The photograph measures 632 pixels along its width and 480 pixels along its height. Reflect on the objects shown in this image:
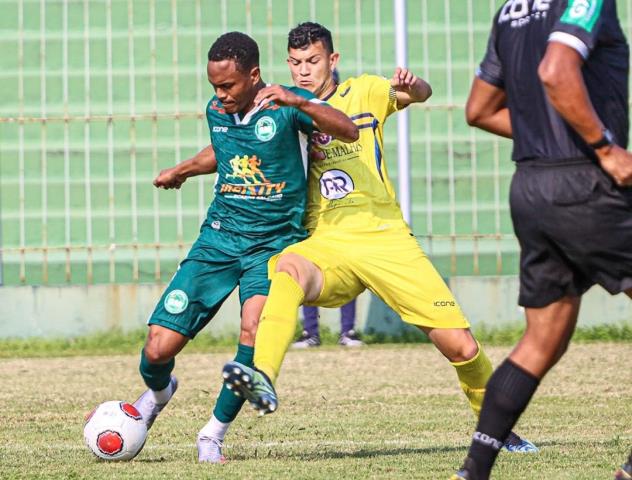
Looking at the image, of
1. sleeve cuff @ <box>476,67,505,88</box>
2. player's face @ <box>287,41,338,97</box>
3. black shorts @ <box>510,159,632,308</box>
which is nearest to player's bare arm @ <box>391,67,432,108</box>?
player's face @ <box>287,41,338,97</box>

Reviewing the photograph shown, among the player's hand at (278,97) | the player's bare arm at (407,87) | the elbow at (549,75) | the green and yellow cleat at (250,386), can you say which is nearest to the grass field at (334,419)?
the green and yellow cleat at (250,386)

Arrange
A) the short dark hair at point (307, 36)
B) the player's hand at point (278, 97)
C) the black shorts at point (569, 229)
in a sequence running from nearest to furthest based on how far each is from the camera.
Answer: the black shorts at point (569, 229) < the player's hand at point (278, 97) < the short dark hair at point (307, 36)

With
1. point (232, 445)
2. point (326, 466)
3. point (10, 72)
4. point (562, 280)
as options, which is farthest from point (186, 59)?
point (562, 280)

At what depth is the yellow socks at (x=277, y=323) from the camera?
603cm

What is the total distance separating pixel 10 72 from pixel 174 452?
777cm

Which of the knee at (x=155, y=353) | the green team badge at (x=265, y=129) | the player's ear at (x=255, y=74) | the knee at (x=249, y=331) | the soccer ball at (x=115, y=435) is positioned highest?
the player's ear at (x=255, y=74)

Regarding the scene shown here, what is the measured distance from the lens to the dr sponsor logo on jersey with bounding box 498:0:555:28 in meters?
5.20

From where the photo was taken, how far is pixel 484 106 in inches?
222

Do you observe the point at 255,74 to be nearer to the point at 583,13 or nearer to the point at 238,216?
the point at 238,216

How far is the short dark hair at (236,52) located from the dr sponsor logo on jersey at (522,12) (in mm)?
1861

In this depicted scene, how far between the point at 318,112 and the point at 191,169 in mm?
1064

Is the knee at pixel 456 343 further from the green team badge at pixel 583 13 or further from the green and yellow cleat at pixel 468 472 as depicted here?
the green team badge at pixel 583 13

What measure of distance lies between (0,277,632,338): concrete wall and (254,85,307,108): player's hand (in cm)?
746

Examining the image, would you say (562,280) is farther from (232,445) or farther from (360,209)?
(232,445)
